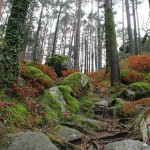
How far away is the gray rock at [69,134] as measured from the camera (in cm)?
660

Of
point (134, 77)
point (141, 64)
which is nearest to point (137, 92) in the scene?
point (134, 77)

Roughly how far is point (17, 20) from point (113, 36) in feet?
24.7

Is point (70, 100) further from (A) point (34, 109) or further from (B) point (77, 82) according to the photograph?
(A) point (34, 109)

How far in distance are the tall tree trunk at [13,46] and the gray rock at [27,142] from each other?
3.01 metres

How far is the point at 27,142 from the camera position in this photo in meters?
4.91

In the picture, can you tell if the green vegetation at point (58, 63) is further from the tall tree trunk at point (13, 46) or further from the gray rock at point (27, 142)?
the gray rock at point (27, 142)

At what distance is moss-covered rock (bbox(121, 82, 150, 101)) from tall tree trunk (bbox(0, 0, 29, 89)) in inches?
217

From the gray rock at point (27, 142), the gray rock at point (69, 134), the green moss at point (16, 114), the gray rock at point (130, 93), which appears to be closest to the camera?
the gray rock at point (27, 142)

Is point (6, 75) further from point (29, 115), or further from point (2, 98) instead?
point (29, 115)

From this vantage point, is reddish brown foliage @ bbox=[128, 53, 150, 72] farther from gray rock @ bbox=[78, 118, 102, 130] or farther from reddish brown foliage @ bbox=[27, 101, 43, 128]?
reddish brown foliage @ bbox=[27, 101, 43, 128]

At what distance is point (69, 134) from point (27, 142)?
2130 mm

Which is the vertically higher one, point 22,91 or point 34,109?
point 22,91

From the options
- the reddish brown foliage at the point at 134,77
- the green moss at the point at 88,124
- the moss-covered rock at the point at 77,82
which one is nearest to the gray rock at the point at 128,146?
the green moss at the point at 88,124

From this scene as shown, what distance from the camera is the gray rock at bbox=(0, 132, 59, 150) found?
479cm
